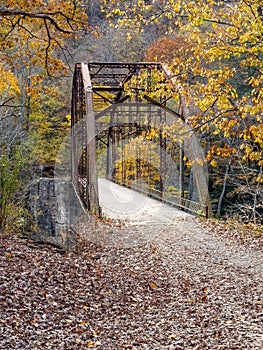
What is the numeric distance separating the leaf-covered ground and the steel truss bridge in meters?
2.01

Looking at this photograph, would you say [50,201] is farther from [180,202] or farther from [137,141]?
[180,202]

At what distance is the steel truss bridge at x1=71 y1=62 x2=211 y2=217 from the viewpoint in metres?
12.4

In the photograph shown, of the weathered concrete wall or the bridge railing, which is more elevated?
the bridge railing

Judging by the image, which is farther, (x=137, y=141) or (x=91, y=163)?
(x=137, y=141)

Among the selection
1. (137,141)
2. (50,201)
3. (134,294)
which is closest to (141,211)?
(134,294)

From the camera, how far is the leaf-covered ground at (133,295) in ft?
18.0

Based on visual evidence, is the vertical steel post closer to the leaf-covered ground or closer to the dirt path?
the dirt path

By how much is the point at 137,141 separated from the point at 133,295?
1752 cm

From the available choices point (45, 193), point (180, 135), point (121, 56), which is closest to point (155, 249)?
point (180, 135)

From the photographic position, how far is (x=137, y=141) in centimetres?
2442

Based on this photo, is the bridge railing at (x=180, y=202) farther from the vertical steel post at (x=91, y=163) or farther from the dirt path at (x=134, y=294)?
the dirt path at (x=134, y=294)

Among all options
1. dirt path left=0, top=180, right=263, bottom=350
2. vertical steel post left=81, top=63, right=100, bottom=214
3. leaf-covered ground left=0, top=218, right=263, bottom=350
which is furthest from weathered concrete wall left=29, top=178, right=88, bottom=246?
leaf-covered ground left=0, top=218, right=263, bottom=350

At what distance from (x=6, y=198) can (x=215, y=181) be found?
19.6 metres

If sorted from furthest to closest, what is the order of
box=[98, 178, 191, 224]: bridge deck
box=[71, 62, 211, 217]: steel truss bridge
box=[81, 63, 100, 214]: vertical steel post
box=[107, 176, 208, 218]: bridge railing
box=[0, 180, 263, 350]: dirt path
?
box=[107, 176, 208, 218]: bridge railing < box=[98, 178, 191, 224]: bridge deck < box=[81, 63, 100, 214]: vertical steel post < box=[71, 62, 211, 217]: steel truss bridge < box=[0, 180, 263, 350]: dirt path
